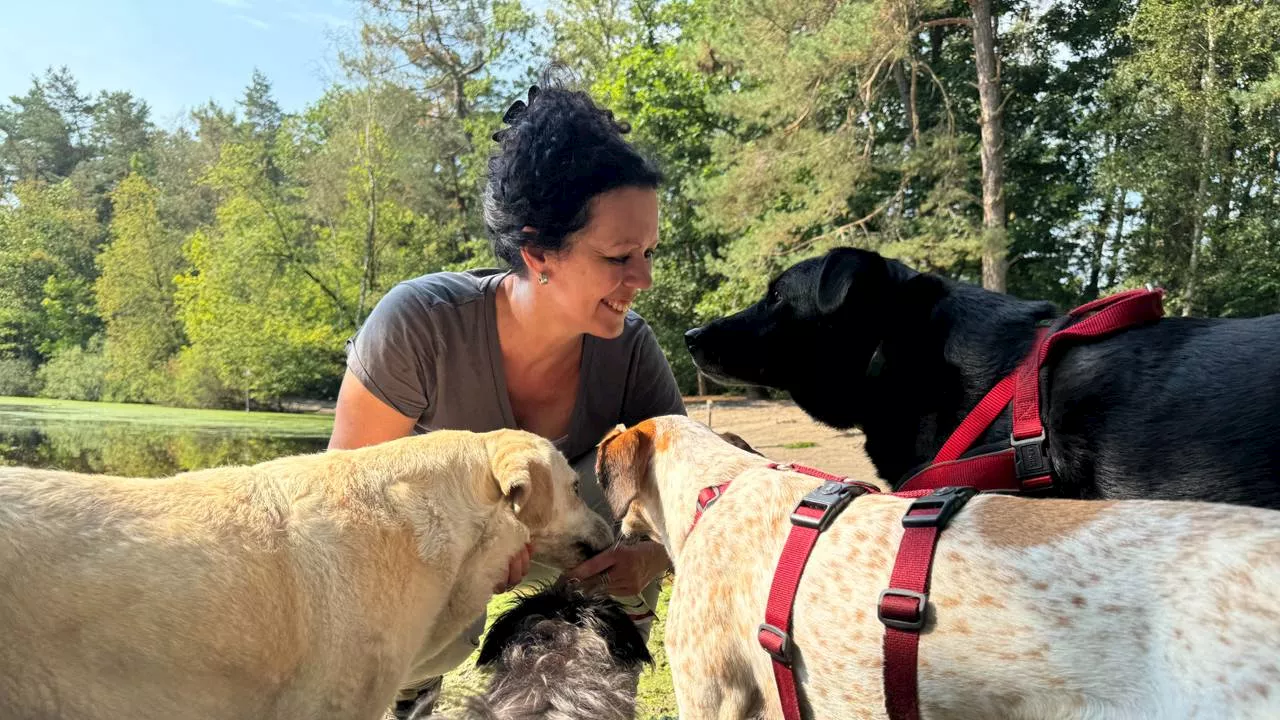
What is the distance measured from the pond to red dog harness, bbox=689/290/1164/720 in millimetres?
15000

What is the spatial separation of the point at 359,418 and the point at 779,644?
7.24 ft

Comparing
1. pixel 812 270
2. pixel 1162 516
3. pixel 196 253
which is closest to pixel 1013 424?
pixel 1162 516

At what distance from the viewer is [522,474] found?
2881 mm

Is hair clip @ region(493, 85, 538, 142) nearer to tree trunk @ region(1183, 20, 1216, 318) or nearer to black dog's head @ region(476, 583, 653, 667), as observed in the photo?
black dog's head @ region(476, 583, 653, 667)

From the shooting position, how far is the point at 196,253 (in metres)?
30.2

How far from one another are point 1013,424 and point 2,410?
81.8 ft

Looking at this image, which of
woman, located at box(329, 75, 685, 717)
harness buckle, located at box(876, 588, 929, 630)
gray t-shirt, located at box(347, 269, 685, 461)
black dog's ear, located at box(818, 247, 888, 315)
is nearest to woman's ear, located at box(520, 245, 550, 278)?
woman, located at box(329, 75, 685, 717)

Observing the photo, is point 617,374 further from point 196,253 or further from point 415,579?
point 196,253

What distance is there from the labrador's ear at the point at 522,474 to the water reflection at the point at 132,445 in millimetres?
14104

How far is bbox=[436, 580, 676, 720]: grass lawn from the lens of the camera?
322 cm

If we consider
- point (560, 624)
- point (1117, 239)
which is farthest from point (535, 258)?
point (1117, 239)

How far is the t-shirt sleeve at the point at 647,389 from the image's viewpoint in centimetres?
430

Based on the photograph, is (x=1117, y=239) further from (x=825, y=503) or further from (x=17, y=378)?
(x=17, y=378)

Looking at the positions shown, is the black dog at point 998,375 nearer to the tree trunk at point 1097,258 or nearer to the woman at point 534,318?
the woman at point 534,318
